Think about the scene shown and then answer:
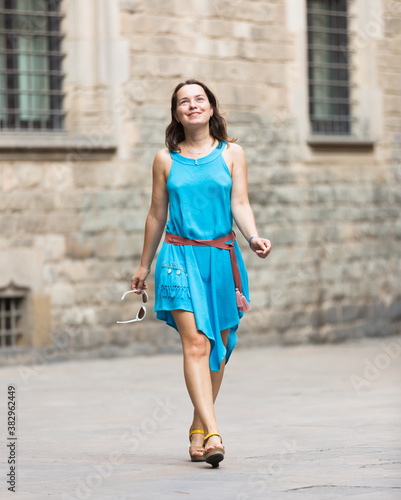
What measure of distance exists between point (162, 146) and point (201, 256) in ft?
21.7

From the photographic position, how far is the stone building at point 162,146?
1145 centimetres

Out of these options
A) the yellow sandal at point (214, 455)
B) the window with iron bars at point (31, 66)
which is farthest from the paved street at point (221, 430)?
the window with iron bars at point (31, 66)

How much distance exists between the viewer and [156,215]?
5801mm

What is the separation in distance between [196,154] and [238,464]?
1.49 m

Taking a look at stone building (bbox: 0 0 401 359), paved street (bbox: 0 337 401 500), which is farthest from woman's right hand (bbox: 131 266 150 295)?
stone building (bbox: 0 0 401 359)

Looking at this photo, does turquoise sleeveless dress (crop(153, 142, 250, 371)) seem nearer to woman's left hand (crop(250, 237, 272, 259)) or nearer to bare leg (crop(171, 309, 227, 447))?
bare leg (crop(171, 309, 227, 447))

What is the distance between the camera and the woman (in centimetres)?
556

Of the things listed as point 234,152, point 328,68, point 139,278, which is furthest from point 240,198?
point 328,68

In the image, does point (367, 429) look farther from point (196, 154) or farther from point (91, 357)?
point (91, 357)

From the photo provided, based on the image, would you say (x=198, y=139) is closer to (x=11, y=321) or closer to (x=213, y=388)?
(x=213, y=388)

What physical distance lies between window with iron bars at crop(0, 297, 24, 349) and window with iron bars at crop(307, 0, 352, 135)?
4414 millimetres

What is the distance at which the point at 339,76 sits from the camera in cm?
1434

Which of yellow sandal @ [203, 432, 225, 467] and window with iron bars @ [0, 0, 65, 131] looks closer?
yellow sandal @ [203, 432, 225, 467]

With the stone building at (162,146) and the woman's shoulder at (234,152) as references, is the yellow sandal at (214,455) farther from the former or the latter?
the stone building at (162,146)
